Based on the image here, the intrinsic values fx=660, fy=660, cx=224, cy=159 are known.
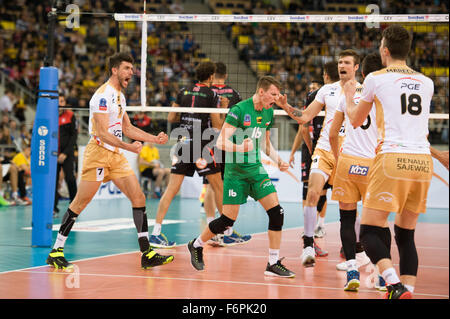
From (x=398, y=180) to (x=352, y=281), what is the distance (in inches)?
62.7

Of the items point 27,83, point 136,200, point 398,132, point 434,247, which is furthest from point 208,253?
point 27,83

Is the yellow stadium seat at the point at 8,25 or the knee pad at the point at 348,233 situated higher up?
the yellow stadium seat at the point at 8,25

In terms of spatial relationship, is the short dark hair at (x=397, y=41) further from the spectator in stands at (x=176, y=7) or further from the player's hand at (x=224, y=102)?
the spectator in stands at (x=176, y=7)

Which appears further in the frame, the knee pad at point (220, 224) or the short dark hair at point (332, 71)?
the short dark hair at point (332, 71)

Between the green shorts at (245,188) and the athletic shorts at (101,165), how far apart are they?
1.09 m

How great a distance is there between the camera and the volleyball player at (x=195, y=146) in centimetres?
867

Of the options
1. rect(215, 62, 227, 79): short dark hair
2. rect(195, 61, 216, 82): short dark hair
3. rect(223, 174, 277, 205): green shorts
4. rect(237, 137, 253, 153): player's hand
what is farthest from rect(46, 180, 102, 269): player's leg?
rect(215, 62, 227, 79): short dark hair

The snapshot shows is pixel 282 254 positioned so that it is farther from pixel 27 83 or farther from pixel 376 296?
pixel 27 83

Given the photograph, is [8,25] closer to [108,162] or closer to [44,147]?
[44,147]

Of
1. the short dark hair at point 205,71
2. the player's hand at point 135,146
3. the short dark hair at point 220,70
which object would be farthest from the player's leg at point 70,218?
the short dark hair at point 220,70

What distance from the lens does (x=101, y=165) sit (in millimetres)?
6797

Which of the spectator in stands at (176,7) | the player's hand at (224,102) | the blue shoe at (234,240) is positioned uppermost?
the spectator in stands at (176,7)

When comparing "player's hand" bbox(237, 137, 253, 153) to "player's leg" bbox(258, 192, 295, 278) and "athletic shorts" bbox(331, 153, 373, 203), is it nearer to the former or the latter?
"player's leg" bbox(258, 192, 295, 278)

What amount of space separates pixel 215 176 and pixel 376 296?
141 inches
